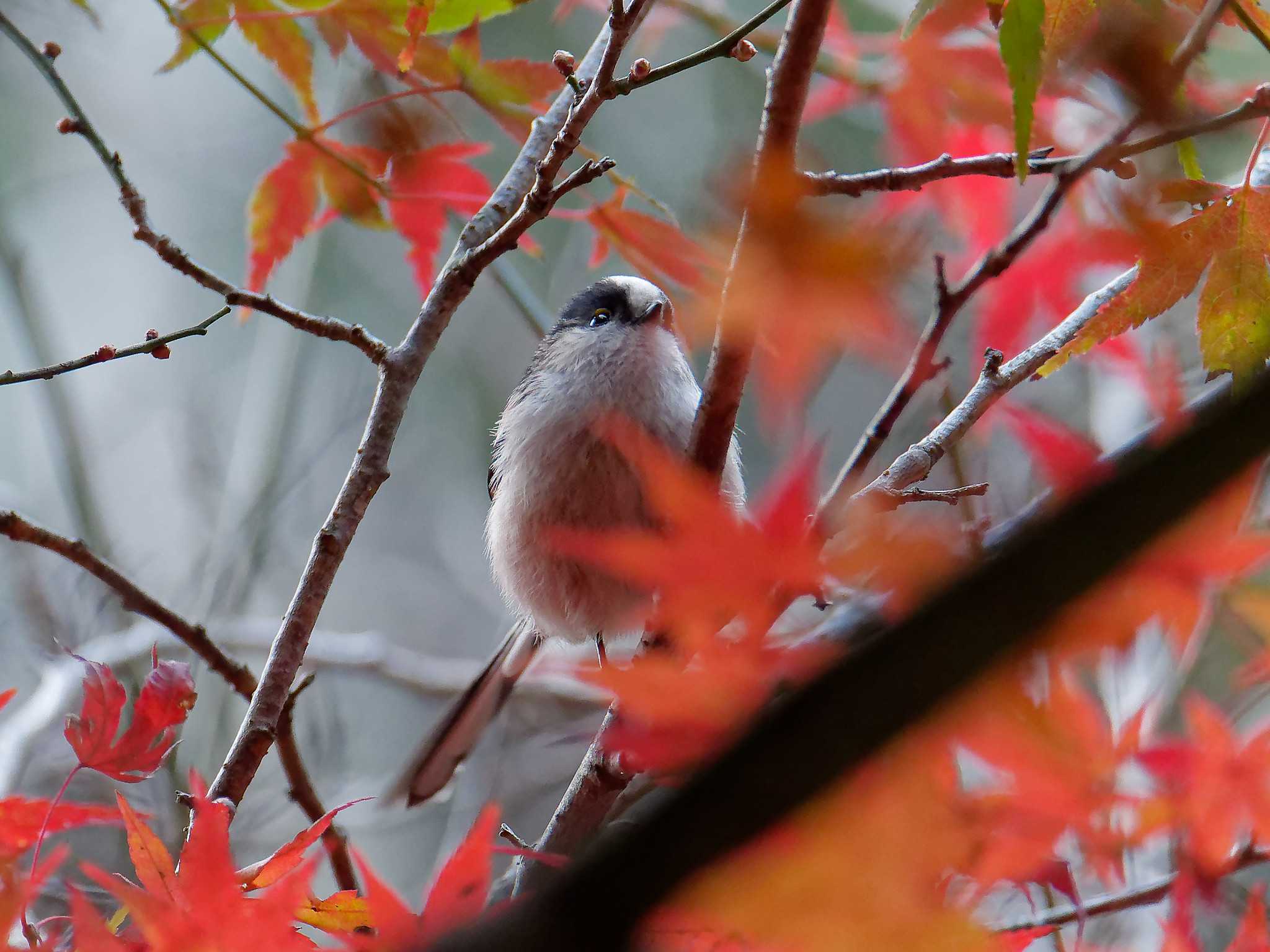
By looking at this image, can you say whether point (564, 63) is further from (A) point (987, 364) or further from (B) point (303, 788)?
(B) point (303, 788)

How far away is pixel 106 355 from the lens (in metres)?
0.86

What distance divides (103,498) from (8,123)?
1994 mm

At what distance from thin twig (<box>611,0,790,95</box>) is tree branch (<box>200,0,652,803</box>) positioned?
0.06 feet

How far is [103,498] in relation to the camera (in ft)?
8.48

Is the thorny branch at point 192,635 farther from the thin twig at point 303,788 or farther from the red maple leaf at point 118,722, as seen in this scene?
the red maple leaf at point 118,722

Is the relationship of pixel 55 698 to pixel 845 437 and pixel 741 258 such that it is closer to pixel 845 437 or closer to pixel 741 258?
pixel 741 258

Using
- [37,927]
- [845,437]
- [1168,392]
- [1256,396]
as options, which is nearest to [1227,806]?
[1168,392]

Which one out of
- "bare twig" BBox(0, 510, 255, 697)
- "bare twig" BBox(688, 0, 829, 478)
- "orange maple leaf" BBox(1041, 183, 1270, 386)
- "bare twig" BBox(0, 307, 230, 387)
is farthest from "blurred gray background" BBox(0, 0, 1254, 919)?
"bare twig" BBox(0, 307, 230, 387)

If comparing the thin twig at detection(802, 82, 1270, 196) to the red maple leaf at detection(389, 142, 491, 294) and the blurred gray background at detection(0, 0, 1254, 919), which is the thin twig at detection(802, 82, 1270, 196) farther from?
the red maple leaf at detection(389, 142, 491, 294)

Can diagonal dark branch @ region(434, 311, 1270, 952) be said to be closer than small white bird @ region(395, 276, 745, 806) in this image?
Yes

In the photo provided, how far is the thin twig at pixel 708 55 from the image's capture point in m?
0.81

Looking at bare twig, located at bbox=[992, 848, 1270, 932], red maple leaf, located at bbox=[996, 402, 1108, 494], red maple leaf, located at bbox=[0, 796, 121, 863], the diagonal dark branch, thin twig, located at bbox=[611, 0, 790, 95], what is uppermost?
thin twig, located at bbox=[611, 0, 790, 95]

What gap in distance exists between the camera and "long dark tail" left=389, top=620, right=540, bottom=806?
1606mm

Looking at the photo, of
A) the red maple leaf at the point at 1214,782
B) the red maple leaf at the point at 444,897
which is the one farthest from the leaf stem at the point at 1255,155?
the red maple leaf at the point at 444,897
